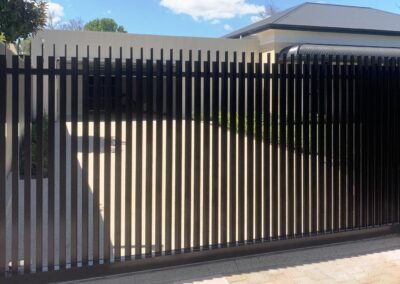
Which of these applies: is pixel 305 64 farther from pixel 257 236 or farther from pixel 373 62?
pixel 257 236

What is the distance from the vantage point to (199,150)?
4.84 metres

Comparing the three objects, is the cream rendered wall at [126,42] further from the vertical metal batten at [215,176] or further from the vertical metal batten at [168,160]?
the vertical metal batten at [168,160]

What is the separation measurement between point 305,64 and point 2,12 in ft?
22.3

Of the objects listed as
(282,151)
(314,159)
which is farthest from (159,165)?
(314,159)

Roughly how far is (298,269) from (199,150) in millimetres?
1603

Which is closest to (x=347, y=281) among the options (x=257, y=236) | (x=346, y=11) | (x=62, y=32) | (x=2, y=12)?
(x=257, y=236)

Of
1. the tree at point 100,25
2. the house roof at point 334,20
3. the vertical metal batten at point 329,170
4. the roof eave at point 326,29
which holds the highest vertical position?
the tree at point 100,25

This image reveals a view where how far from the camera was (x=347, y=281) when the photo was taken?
173 inches

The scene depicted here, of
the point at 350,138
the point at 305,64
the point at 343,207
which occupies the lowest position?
the point at 343,207

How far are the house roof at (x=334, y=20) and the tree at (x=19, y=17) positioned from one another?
1305 centimetres

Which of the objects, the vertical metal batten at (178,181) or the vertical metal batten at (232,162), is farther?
the vertical metal batten at (232,162)

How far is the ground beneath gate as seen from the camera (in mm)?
4438

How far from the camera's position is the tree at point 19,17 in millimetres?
9352

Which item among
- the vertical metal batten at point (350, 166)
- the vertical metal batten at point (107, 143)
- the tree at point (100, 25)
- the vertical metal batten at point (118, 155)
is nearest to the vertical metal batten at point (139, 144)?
the vertical metal batten at point (118, 155)
